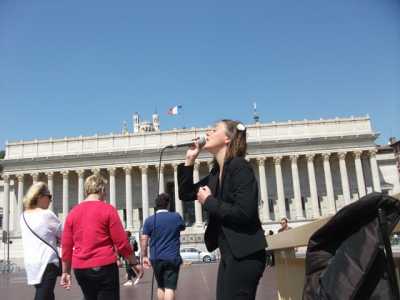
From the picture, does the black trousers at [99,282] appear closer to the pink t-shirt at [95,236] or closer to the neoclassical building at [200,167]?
the pink t-shirt at [95,236]

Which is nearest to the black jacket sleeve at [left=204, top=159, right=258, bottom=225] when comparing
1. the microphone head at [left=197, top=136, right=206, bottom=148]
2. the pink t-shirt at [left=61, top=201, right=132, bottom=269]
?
the microphone head at [left=197, top=136, right=206, bottom=148]

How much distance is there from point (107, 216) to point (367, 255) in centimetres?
367

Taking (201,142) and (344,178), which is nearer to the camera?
(201,142)

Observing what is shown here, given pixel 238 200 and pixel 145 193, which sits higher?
pixel 145 193

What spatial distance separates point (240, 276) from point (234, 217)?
484 millimetres

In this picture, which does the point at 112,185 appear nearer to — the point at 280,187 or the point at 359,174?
the point at 280,187

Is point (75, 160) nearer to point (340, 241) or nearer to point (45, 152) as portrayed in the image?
point (45, 152)

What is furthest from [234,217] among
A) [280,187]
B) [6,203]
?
[6,203]

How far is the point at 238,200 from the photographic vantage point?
154 inches

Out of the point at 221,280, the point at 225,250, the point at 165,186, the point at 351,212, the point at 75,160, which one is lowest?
the point at 221,280

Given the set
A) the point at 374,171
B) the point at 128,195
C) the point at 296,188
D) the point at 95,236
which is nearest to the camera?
the point at 95,236

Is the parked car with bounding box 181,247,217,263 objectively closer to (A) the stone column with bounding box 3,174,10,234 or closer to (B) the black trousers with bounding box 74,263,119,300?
(A) the stone column with bounding box 3,174,10,234

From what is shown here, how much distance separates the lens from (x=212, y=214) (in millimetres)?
4020

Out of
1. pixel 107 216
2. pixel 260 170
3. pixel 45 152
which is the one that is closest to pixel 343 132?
pixel 260 170
